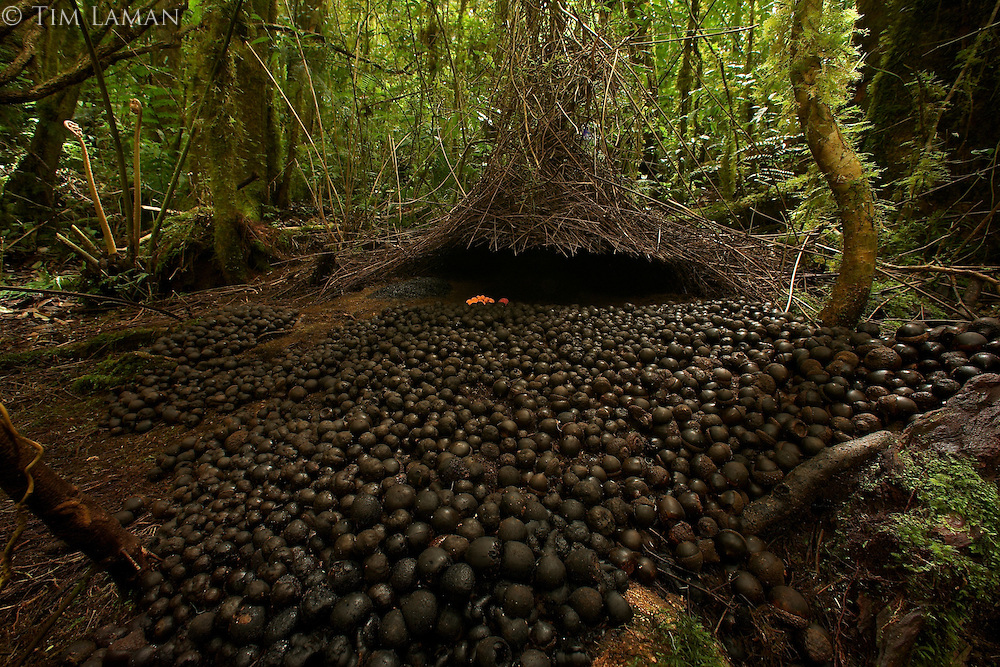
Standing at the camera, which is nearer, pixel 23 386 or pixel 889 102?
pixel 23 386

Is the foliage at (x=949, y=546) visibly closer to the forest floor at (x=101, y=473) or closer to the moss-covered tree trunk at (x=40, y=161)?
the forest floor at (x=101, y=473)

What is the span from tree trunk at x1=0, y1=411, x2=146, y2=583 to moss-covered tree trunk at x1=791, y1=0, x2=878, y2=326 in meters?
3.04

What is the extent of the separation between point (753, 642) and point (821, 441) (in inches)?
34.8

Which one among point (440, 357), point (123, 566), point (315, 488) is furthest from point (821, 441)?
point (123, 566)

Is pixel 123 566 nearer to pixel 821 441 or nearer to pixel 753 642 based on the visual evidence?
pixel 753 642

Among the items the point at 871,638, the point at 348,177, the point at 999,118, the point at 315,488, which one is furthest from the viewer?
the point at 348,177

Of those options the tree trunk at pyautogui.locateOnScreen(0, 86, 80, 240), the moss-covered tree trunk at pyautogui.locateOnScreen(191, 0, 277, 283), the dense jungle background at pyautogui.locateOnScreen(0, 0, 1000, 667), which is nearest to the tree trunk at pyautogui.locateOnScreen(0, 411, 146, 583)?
the dense jungle background at pyautogui.locateOnScreen(0, 0, 1000, 667)

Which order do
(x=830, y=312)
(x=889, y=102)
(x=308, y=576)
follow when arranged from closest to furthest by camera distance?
(x=308, y=576) < (x=830, y=312) < (x=889, y=102)

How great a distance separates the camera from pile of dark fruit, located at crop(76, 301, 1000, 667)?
3.84ft

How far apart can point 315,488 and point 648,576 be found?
1300mm

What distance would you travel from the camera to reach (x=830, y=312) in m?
2.21

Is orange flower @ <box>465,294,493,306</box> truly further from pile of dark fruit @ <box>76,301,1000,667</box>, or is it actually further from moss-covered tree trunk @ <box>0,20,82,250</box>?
moss-covered tree trunk @ <box>0,20,82,250</box>

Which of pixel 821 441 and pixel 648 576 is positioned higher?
pixel 821 441

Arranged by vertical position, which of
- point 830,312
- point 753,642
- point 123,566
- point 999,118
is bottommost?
point 753,642
